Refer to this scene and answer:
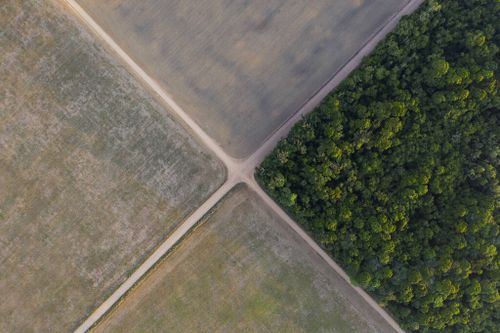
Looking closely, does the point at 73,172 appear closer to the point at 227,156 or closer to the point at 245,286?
the point at 227,156

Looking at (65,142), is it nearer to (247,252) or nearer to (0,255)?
(0,255)

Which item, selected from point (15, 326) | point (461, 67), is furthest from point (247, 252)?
point (461, 67)

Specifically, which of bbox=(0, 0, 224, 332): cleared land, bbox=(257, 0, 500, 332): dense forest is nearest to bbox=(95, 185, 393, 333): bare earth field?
bbox=(0, 0, 224, 332): cleared land

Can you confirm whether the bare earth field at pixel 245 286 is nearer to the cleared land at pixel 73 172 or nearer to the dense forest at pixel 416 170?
the cleared land at pixel 73 172

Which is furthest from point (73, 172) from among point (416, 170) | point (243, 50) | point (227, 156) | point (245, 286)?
point (416, 170)

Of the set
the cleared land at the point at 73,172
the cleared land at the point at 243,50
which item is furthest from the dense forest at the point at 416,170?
the cleared land at the point at 73,172

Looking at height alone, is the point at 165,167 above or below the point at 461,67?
above
